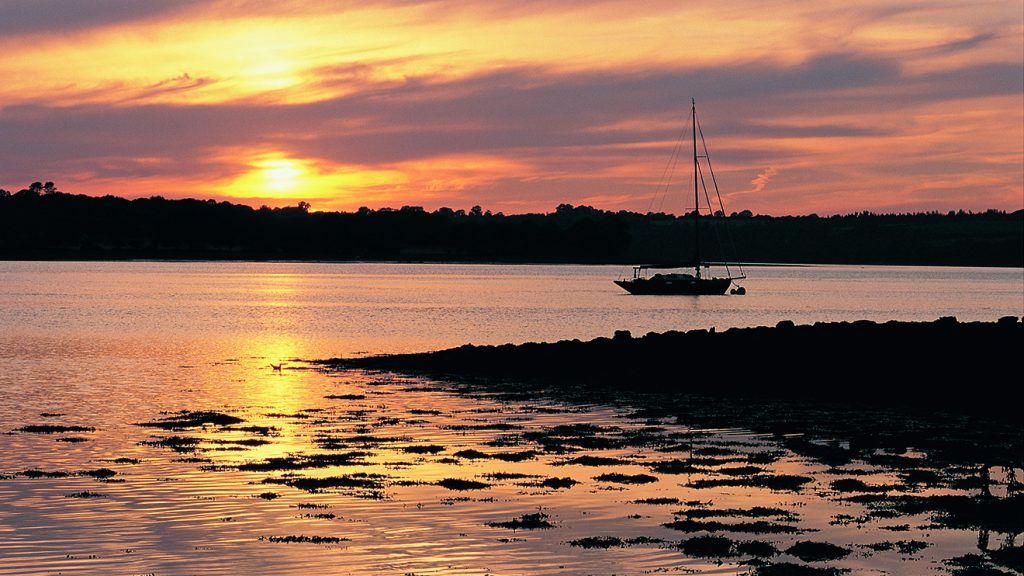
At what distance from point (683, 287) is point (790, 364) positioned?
97.2m

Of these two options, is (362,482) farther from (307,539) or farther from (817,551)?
(817,551)

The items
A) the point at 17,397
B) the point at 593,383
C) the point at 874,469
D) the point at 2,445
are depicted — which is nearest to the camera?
the point at 874,469

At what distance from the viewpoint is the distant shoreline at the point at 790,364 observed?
37344 mm

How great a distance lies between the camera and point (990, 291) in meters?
186

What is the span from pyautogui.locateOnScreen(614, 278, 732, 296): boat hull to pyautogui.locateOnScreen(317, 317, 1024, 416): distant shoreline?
85450mm

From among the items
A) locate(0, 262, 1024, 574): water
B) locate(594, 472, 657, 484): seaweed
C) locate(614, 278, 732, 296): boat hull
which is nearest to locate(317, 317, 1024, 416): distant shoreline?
locate(0, 262, 1024, 574): water

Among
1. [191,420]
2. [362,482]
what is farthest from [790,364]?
[362,482]

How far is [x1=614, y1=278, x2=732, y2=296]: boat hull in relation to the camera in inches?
5512

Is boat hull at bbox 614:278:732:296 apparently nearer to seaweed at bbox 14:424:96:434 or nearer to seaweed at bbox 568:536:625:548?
seaweed at bbox 14:424:96:434

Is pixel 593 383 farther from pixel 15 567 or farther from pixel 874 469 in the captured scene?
pixel 15 567

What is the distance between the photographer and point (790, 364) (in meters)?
43.2

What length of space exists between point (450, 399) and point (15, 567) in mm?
22347

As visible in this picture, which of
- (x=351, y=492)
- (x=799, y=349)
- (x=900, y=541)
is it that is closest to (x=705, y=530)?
(x=900, y=541)

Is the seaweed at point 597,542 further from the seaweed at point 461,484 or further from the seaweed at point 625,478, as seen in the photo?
the seaweed at point 625,478
